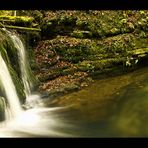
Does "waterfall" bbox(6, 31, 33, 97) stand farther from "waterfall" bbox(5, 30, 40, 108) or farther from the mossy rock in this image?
the mossy rock

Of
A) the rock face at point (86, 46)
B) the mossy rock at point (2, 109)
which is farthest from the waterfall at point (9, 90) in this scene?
the rock face at point (86, 46)

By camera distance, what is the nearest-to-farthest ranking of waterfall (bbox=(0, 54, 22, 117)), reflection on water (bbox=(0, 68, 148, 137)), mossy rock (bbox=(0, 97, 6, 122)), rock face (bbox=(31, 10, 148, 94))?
reflection on water (bbox=(0, 68, 148, 137))
mossy rock (bbox=(0, 97, 6, 122))
waterfall (bbox=(0, 54, 22, 117))
rock face (bbox=(31, 10, 148, 94))

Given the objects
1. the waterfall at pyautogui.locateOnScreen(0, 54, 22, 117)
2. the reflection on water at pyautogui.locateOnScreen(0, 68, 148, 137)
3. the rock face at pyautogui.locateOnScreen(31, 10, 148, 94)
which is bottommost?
the reflection on water at pyautogui.locateOnScreen(0, 68, 148, 137)

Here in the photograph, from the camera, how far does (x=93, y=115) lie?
8.36 meters

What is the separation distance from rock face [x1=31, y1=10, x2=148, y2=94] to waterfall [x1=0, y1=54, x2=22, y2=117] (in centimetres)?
156

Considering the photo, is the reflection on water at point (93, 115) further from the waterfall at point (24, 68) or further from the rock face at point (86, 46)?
the rock face at point (86, 46)

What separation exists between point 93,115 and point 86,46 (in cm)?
541

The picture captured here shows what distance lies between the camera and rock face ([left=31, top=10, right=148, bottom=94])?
12258 millimetres

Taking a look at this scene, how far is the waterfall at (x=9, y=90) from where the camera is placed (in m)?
9.52

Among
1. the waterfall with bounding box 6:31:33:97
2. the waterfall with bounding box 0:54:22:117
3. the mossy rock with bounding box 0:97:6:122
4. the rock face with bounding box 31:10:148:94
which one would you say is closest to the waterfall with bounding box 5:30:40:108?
the waterfall with bounding box 6:31:33:97

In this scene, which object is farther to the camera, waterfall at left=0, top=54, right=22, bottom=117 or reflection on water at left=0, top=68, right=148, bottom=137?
waterfall at left=0, top=54, right=22, bottom=117

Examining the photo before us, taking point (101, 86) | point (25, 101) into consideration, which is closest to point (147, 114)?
point (101, 86)

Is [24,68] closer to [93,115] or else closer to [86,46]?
[86,46]

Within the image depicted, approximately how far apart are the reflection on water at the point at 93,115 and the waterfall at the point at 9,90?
0.29 metres
